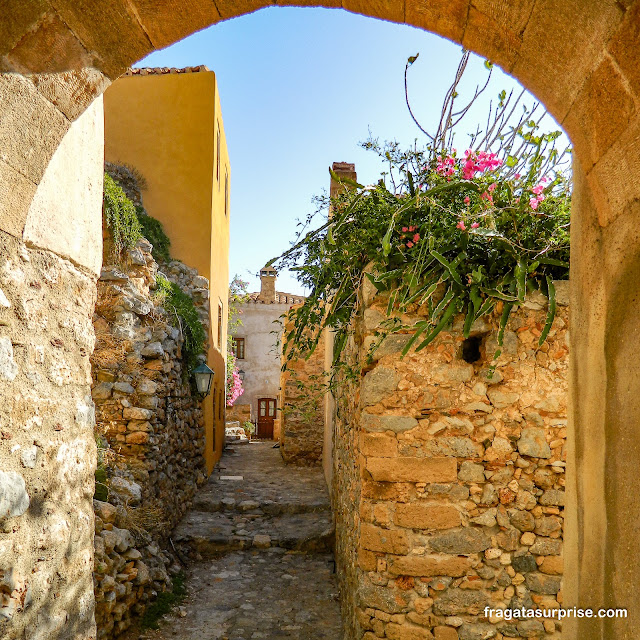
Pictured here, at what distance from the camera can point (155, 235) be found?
29.9 ft

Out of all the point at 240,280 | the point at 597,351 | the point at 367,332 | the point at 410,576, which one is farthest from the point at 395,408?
the point at 240,280

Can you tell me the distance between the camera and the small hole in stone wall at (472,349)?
3.27 metres

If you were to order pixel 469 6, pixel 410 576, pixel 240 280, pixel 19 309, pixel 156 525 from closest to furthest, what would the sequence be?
pixel 469 6 → pixel 19 309 → pixel 410 576 → pixel 156 525 → pixel 240 280

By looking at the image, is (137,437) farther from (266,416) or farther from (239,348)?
(239,348)

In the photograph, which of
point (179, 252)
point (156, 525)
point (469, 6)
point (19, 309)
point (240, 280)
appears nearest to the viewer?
point (469, 6)

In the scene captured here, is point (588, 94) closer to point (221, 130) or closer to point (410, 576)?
point (410, 576)

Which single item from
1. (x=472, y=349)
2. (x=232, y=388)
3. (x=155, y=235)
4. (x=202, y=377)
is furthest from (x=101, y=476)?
(x=232, y=388)

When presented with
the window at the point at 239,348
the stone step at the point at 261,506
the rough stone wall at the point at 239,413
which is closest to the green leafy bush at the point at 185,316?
the stone step at the point at 261,506

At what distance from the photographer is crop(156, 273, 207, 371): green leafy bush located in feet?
24.0

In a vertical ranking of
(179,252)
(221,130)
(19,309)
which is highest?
(221,130)

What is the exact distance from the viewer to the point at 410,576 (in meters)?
3.09

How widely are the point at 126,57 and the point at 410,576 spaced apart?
9.77 ft

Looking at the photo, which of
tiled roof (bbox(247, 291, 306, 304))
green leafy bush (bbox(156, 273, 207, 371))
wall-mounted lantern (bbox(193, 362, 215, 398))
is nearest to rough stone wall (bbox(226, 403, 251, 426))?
tiled roof (bbox(247, 291, 306, 304))

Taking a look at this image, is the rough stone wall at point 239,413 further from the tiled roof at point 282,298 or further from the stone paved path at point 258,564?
the stone paved path at point 258,564
